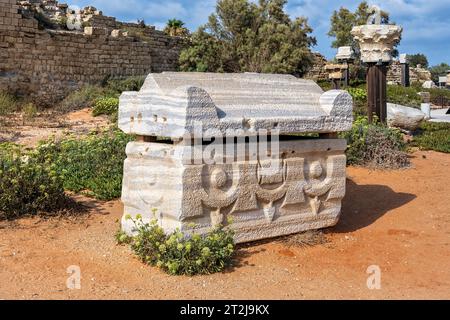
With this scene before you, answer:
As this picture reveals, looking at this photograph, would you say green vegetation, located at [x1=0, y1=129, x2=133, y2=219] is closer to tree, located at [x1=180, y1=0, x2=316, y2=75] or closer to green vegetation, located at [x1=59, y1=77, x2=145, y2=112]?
green vegetation, located at [x1=59, y1=77, x2=145, y2=112]

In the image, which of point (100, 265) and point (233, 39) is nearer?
point (100, 265)

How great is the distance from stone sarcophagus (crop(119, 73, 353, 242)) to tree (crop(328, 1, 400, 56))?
28473 mm

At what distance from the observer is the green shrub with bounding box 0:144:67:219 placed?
4875mm

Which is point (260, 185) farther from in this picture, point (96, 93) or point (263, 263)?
point (96, 93)

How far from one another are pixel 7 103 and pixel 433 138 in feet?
35.0

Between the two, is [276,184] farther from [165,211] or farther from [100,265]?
[100,265]

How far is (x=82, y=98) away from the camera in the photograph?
15055 mm

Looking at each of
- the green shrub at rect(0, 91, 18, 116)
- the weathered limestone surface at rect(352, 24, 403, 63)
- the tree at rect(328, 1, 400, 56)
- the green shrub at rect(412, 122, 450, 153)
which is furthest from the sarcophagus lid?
the tree at rect(328, 1, 400, 56)

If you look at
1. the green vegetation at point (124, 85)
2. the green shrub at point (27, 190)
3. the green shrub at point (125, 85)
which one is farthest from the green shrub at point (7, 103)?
the green shrub at point (27, 190)

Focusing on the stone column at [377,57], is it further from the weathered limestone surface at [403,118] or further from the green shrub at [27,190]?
the green shrub at [27,190]

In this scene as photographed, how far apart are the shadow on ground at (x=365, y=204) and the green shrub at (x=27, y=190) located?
2737 mm

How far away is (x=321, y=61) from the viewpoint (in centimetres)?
2769

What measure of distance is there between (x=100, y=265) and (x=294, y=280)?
1.46 metres

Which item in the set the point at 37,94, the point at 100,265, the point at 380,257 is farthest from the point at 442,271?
the point at 37,94
